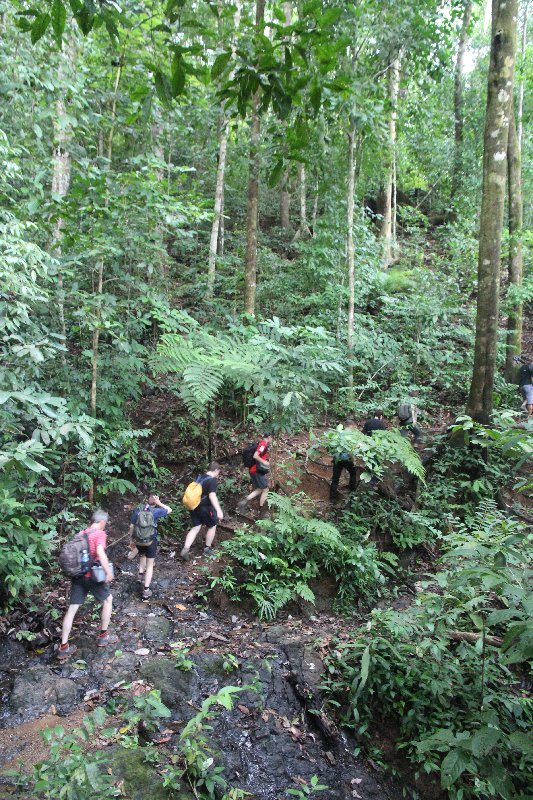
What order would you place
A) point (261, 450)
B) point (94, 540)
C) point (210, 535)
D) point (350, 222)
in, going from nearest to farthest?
point (94, 540) < point (210, 535) < point (261, 450) < point (350, 222)

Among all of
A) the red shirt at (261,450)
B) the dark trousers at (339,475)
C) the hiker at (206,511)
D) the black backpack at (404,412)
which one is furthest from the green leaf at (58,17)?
the black backpack at (404,412)

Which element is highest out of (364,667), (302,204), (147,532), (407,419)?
(302,204)

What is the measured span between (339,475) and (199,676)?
4.23m

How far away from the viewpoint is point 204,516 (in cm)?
773

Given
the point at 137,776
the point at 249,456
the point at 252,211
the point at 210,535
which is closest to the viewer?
the point at 137,776

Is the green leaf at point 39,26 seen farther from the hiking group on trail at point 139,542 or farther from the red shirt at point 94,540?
the red shirt at point 94,540

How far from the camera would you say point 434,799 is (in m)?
4.46

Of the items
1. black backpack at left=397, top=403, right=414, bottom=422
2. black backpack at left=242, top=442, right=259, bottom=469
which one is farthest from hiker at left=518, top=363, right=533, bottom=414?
black backpack at left=242, top=442, right=259, bottom=469

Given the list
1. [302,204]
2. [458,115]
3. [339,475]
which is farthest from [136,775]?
[458,115]

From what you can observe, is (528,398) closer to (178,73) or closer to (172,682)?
(172,682)

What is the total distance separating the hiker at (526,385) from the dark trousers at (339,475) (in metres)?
4.42

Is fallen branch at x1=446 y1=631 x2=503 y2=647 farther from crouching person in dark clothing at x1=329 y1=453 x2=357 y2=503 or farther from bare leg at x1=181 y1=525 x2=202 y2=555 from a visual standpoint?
bare leg at x1=181 y1=525 x2=202 y2=555

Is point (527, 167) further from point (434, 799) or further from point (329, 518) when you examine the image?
point (434, 799)

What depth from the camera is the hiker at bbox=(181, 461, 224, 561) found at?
7629mm
